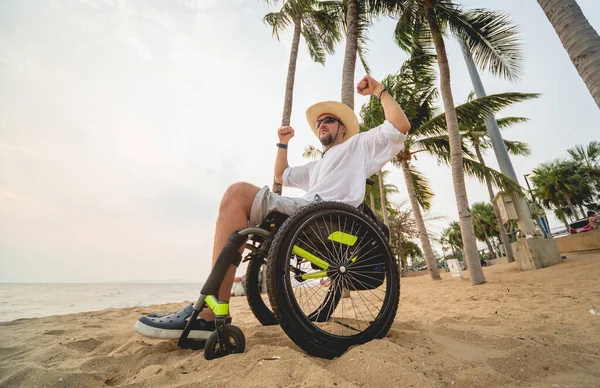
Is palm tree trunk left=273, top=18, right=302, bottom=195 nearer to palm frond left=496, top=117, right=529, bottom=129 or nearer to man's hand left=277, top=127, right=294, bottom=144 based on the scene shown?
man's hand left=277, top=127, right=294, bottom=144

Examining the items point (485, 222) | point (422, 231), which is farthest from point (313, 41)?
point (485, 222)

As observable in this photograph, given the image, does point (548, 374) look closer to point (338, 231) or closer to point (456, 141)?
point (338, 231)

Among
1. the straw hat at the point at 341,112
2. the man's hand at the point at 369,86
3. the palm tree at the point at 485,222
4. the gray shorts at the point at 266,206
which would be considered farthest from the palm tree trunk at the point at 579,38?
the palm tree at the point at 485,222

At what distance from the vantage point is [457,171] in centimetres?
641

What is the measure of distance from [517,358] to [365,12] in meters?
8.37

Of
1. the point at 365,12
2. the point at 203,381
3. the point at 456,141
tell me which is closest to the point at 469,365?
the point at 203,381

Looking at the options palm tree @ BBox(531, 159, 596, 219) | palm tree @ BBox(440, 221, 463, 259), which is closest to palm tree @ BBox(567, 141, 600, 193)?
palm tree @ BBox(531, 159, 596, 219)

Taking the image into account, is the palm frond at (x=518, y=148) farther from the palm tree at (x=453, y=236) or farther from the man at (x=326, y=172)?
the palm tree at (x=453, y=236)

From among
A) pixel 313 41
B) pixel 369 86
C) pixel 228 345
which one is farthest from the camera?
pixel 313 41

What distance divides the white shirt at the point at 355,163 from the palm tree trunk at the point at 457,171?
5.25m

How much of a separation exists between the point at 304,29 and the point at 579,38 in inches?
367

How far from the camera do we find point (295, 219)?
4.46ft

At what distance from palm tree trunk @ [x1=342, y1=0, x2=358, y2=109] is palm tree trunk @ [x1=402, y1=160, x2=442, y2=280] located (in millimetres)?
5586

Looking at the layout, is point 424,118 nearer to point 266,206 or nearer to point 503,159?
point 503,159
